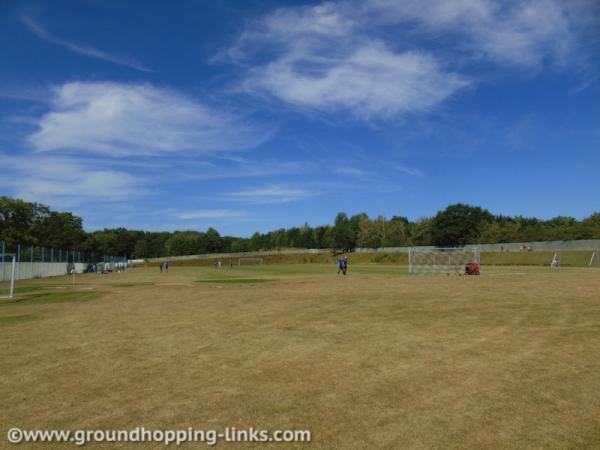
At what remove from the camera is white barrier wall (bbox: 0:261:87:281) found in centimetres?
4810

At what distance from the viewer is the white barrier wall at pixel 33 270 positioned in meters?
48.1

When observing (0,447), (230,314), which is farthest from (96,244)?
(0,447)

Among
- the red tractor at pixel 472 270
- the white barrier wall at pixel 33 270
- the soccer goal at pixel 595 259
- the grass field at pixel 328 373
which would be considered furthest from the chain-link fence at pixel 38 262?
the soccer goal at pixel 595 259

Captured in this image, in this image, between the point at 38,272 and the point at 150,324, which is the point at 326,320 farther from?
the point at 38,272

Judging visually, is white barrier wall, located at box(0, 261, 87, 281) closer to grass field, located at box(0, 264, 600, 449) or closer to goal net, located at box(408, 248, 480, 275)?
grass field, located at box(0, 264, 600, 449)

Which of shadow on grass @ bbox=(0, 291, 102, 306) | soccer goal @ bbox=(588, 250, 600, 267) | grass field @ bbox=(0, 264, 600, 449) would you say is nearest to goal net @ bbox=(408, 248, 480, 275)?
soccer goal @ bbox=(588, 250, 600, 267)

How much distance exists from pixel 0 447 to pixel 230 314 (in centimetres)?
1293

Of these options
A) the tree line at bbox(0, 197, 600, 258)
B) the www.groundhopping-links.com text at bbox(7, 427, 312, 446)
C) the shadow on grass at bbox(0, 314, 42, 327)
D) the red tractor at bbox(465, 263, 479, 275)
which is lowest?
the www.groundhopping-links.com text at bbox(7, 427, 312, 446)

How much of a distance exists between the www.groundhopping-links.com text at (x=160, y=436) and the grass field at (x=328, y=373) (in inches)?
7.6

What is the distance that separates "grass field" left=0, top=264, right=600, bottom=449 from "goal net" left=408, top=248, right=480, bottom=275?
36.0 metres

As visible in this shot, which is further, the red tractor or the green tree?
the green tree

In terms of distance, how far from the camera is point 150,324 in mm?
17609

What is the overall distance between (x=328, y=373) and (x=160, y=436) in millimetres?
4498

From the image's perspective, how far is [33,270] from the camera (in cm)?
5978
